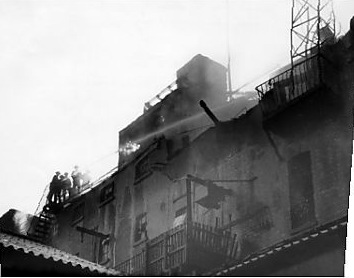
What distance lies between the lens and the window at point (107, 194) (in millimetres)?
18413

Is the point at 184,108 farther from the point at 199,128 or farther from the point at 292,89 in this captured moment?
Result: the point at 292,89


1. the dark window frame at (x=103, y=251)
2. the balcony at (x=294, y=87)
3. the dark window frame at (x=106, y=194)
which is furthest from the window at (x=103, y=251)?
the balcony at (x=294, y=87)

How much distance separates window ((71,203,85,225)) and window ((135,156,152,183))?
333cm

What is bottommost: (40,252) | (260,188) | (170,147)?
(40,252)

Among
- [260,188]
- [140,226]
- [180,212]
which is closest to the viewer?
[260,188]

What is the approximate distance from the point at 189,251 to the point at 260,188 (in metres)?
1.96

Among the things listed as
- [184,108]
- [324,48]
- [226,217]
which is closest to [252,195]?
[226,217]

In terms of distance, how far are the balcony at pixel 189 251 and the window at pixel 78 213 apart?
730 cm

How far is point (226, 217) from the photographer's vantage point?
1310 centimetres

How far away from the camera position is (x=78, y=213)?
20016 millimetres

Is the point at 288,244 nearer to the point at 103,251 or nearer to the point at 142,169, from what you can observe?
the point at 142,169

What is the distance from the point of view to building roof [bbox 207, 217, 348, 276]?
285 inches

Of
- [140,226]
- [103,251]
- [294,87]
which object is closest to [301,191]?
[294,87]

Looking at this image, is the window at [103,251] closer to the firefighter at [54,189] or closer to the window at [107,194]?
the window at [107,194]
